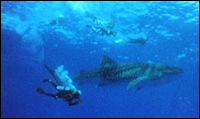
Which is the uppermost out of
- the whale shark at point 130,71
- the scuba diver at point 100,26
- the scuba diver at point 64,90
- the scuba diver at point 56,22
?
the scuba diver at point 56,22

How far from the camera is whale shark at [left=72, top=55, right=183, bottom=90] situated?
37.4ft

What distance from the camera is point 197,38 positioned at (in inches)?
1080

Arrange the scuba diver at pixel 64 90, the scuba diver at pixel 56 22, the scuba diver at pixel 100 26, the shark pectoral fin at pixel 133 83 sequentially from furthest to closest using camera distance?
the scuba diver at pixel 56 22 → the scuba diver at pixel 100 26 → the shark pectoral fin at pixel 133 83 → the scuba diver at pixel 64 90

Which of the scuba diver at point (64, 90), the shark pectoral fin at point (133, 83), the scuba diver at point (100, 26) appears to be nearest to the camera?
the scuba diver at point (64, 90)

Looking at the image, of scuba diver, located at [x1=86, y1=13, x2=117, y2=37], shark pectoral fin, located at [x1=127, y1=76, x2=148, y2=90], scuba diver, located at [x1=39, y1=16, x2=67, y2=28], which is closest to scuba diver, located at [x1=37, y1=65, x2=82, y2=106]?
shark pectoral fin, located at [x1=127, y1=76, x2=148, y2=90]

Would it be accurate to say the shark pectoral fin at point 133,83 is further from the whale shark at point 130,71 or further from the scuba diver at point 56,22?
the scuba diver at point 56,22

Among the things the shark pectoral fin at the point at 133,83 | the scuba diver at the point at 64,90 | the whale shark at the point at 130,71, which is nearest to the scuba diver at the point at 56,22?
the whale shark at the point at 130,71

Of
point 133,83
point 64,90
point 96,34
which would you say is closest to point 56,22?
point 96,34

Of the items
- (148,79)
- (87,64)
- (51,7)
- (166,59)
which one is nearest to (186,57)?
(166,59)

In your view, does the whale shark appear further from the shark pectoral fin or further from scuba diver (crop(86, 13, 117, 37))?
scuba diver (crop(86, 13, 117, 37))

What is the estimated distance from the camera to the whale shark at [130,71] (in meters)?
11.4

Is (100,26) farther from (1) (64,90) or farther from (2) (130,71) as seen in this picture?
(1) (64,90)

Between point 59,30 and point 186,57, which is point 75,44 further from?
point 186,57

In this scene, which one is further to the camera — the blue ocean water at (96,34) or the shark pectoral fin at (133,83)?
the blue ocean water at (96,34)
